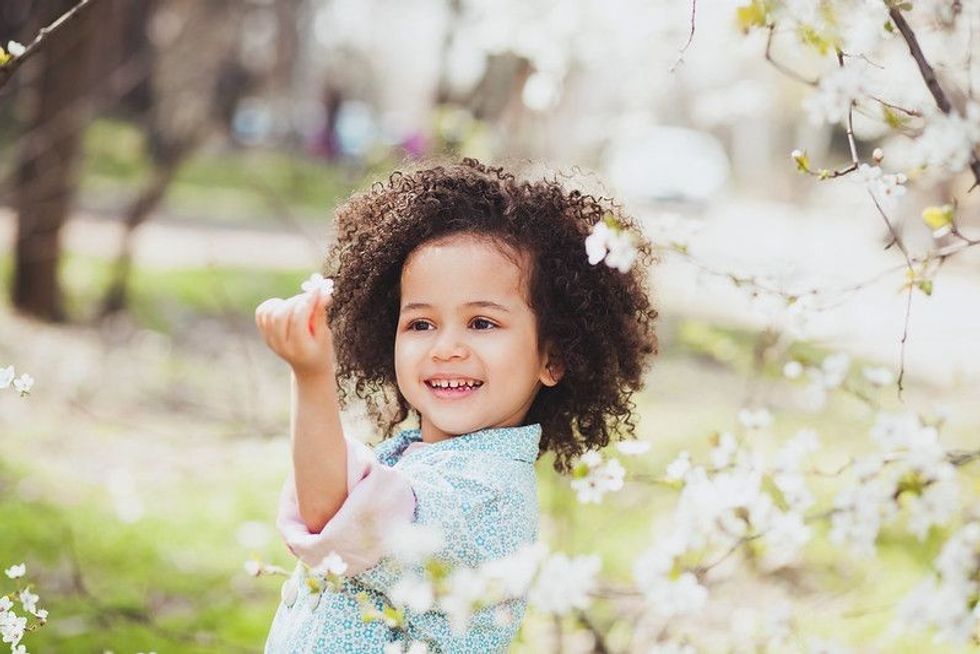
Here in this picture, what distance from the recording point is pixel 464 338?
79.0 inches

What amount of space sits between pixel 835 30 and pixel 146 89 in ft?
71.3

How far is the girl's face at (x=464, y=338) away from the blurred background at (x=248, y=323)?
290 mm

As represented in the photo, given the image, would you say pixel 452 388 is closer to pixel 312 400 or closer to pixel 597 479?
pixel 597 479

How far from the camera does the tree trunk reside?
7.47 metres

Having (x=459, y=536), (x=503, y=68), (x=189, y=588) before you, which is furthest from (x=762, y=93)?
(x=459, y=536)

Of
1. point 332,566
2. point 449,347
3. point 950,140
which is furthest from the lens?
point 449,347

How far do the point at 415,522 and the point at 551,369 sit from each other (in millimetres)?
507

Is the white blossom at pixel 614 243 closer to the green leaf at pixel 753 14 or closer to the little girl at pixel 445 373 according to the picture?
the little girl at pixel 445 373

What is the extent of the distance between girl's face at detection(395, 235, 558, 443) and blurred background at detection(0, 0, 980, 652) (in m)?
0.29

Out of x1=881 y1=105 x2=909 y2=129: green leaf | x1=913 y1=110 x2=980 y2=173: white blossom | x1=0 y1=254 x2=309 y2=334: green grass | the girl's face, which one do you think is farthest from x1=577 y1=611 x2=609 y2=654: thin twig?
x1=0 y1=254 x2=309 y2=334: green grass

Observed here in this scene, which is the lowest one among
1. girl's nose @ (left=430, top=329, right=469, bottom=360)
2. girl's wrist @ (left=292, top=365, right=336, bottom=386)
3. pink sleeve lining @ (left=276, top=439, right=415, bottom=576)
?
pink sleeve lining @ (left=276, top=439, right=415, bottom=576)

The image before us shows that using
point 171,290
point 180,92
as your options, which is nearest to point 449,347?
point 171,290

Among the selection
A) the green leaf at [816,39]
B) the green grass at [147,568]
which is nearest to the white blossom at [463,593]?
the green leaf at [816,39]

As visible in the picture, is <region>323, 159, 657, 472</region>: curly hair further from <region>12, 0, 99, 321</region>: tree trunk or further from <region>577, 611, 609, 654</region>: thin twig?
<region>12, 0, 99, 321</region>: tree trunk
